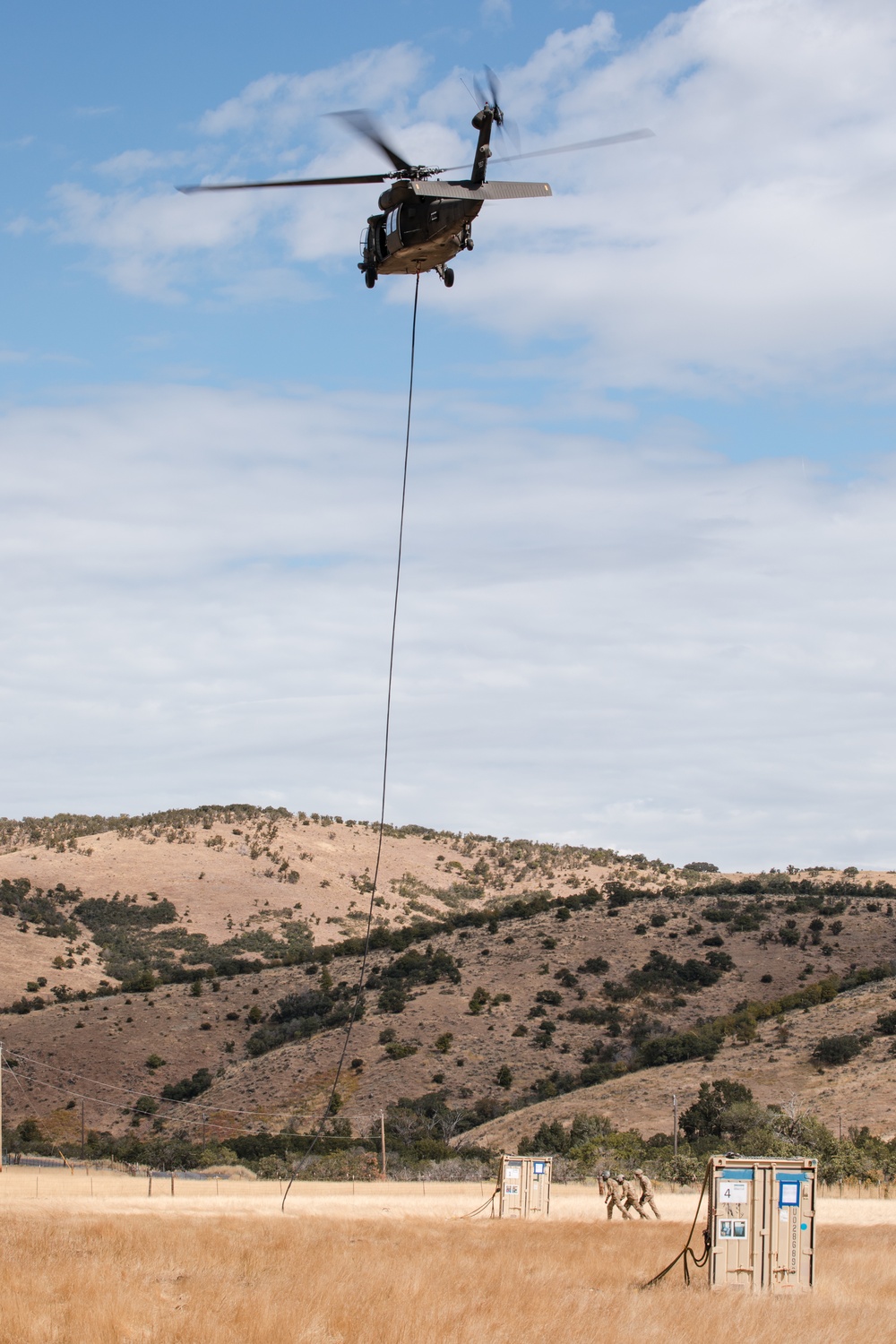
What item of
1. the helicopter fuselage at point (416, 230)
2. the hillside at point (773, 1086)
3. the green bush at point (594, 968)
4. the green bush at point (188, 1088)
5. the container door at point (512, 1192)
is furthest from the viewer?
the green bush at point (594, 968)

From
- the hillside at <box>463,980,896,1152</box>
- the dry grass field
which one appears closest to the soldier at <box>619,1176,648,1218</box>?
the dry grass field

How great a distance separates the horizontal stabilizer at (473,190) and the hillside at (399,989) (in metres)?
51.3

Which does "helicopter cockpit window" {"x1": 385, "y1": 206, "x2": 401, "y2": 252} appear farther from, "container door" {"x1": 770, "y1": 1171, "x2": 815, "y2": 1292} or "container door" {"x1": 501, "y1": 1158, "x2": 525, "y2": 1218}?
"container door" {"x1": 501, "y1": 1158, "x2": 525, "y2": 1218}

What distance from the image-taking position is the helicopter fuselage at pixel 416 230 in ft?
69.0

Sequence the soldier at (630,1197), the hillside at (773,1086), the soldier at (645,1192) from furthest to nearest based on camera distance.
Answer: the hillside at (773,1086)
the soldier at (630,1197)
the soldier at (645,1192)

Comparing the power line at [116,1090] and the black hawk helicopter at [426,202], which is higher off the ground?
the black hawk helicopter at [426,202]

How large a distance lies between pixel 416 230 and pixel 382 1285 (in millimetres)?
16257

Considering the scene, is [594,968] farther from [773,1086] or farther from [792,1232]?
[792,1232]

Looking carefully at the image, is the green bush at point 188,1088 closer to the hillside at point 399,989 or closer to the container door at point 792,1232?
the hillside at point 399,989


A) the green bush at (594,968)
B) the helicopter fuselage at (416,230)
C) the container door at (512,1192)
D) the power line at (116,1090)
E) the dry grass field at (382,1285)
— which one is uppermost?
the helicopter fuselage at (416,230)

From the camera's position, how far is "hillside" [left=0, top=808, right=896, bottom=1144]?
7212cm

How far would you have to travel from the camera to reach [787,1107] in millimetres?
61312

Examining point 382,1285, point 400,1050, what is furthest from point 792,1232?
point 400,1050

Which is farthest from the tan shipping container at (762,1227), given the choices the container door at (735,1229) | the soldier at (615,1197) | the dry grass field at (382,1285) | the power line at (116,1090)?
the power line at (116,1090)
